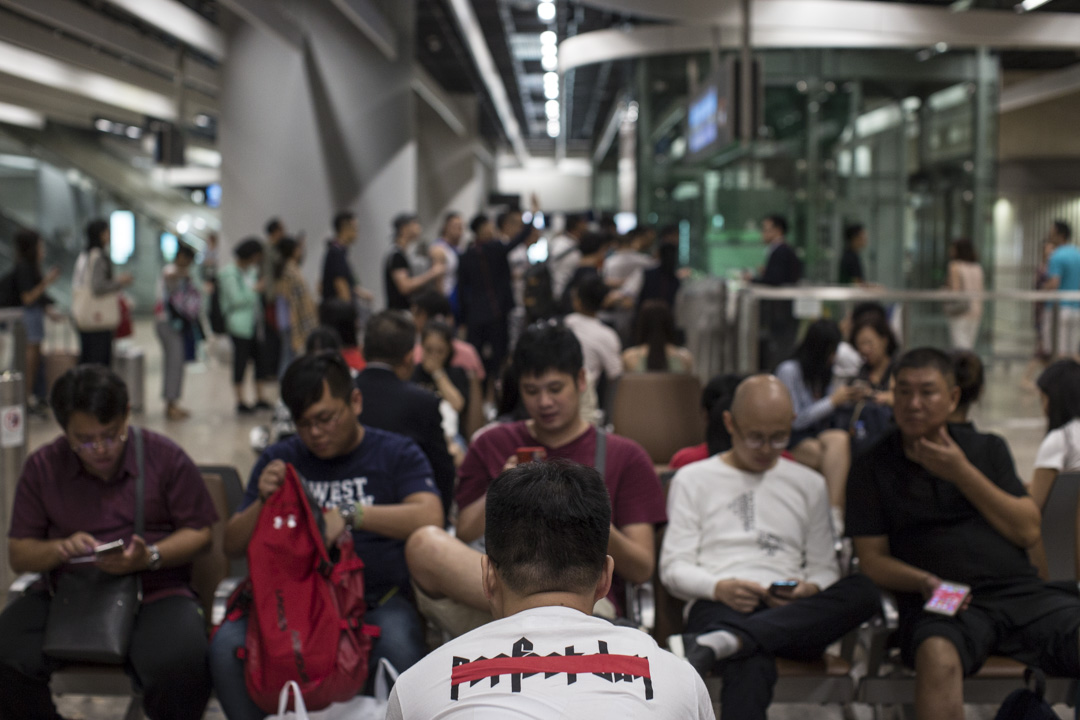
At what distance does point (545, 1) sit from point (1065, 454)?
501 inches

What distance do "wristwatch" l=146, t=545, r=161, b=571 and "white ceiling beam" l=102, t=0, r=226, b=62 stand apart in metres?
9.31

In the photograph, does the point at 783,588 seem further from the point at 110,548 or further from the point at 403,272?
the point at 403,272

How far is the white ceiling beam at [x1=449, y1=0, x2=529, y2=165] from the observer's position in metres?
Result: 15.6

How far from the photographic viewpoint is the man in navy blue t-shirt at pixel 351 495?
2738 millimetres

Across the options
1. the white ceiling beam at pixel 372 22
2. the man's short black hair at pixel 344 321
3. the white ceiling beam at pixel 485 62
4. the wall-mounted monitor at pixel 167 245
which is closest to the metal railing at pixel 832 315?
the man's short black hair at pixel 344 321

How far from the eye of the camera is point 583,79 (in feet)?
72.2

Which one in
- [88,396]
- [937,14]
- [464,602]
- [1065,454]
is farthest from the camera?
[937,14]

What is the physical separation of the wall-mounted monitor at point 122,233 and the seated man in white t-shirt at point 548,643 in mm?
21454

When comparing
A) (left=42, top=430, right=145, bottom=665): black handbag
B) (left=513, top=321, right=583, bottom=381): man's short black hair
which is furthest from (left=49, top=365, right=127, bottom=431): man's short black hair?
(left=513, top=321, right=583, bottom=381): man's short black hair

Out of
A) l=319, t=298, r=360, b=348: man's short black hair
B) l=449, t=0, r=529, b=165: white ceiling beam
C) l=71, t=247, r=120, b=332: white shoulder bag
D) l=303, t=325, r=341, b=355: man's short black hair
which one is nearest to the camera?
l=303, t=325, r=341, b=355: man's short black hair

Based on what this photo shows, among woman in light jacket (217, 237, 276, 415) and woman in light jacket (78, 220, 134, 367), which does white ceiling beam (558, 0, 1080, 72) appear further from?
woman in light jacket (78, 220, 134, 367)

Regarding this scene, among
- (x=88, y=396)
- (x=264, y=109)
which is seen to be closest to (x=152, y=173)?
(x=264, y=109)

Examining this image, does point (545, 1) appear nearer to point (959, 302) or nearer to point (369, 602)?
point (959, 302)

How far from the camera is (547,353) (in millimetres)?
3025
